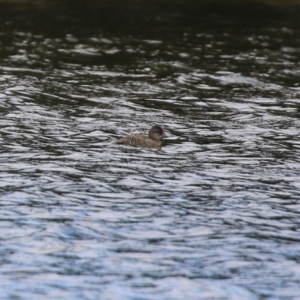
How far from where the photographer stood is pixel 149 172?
17828 mm

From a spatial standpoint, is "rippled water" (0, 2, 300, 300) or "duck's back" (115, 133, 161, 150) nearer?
"rippled water" (0, 2, 300, 300)

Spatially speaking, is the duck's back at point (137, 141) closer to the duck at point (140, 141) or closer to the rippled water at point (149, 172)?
the duck at point (140, 141)

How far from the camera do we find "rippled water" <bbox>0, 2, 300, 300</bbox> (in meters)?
12.7

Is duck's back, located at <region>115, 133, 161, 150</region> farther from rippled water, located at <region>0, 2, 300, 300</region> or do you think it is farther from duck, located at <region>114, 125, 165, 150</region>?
rippled water, located at <region>0, 2, 300, 300</region>

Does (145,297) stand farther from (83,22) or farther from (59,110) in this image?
(83,22)

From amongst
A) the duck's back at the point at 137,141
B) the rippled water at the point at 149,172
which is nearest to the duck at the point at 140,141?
the duck's back at the point at 137,141

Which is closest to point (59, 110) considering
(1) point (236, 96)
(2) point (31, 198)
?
(1) point (236, 96)

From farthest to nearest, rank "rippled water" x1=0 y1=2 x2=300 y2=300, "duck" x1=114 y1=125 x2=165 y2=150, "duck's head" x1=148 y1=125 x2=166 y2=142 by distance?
"duck's head" x1=148 y1=125 x2=166 y2=142 < "duck" x1=114 y1=125 x2=165 y2=150 < "rippled water" x1=0 y1=2 x2=300 y2=300

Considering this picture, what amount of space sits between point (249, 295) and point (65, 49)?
21960mm

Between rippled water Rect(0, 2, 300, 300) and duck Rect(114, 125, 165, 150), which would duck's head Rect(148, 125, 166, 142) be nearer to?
duck Rect(114, 125, 165, 150)

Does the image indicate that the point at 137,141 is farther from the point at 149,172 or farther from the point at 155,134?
the point at 149,172

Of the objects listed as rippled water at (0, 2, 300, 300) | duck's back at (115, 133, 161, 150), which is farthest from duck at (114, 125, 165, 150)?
rippled water at (0, 2, 300, 300)

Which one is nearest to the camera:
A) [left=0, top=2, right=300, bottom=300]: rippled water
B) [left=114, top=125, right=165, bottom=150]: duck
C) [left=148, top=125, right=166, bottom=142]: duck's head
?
[left=0, top=2, right=300, bottom=300]: rippled water

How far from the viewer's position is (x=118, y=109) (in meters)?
24.2
